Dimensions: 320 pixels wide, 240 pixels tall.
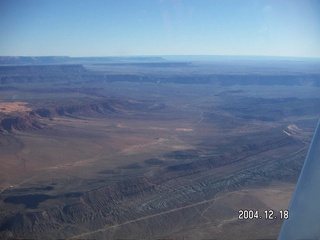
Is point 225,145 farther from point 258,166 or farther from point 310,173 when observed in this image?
point 310,173

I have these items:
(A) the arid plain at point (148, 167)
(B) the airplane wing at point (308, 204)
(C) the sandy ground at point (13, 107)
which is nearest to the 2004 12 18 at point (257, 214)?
(A) the arid plain at point (148, 167)

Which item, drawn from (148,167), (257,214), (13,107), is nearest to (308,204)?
(257,214)

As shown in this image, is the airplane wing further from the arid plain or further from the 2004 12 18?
the 2004 12 18

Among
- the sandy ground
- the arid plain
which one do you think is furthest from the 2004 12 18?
the sandy ground

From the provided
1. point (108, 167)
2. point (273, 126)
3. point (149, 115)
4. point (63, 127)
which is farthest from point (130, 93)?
point (108, 167)

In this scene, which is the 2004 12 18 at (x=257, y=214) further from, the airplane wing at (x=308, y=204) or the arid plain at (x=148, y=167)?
the airplane wing at (x=308, y=204)

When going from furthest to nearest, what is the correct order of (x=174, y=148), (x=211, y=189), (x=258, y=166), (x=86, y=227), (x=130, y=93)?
1. (x=130, y=93)
2. (x=174, y=148)
3. (x=258, y=166)
4. (x=211, y=189)
5. (x=86, y=227)

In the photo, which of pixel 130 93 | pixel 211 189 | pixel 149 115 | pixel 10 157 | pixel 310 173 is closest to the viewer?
pixel 310 173
